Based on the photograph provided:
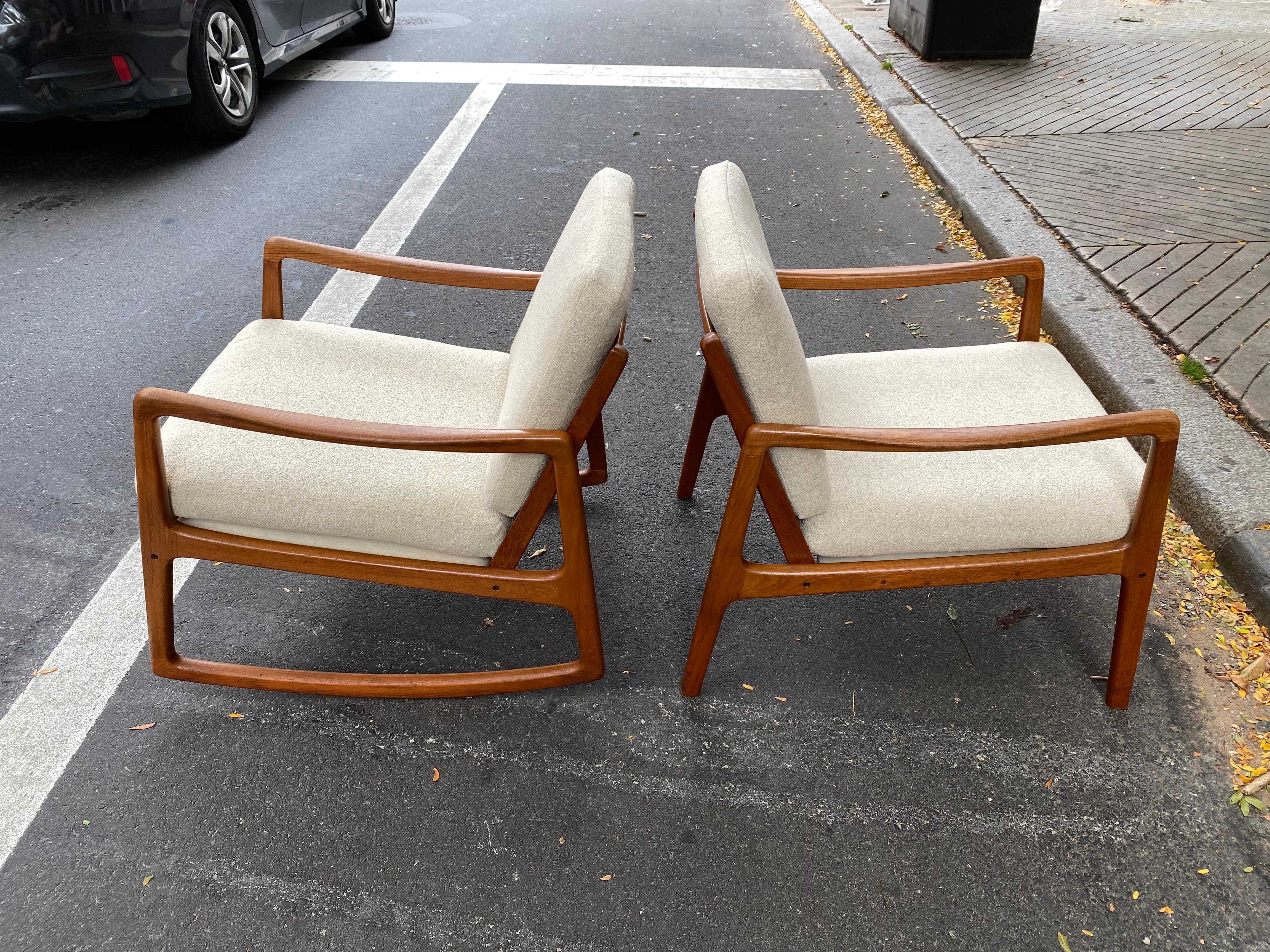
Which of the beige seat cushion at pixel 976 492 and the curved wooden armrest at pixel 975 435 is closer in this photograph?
the curved wooden armrest at pixel 975 435

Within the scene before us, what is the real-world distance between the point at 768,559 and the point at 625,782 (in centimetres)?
92

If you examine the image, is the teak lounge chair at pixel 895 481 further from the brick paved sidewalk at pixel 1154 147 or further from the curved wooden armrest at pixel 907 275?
the brick paved sidewalk at pixel 1154 147

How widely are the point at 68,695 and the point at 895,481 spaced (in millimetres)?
2146

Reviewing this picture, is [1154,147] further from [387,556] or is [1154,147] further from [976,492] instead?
[387,556]

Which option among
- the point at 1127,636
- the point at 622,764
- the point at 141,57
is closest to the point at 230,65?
the point at 141,57

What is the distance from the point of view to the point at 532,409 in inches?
80.7

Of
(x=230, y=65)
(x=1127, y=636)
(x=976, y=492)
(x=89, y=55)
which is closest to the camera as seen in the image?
(x=976, y=492)

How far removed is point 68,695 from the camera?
2.38 metres

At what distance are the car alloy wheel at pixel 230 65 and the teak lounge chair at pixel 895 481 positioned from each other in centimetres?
495

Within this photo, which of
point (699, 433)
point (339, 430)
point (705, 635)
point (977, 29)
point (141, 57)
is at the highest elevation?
point (977, 29)

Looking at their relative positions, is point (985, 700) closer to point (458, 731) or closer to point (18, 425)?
point (458, 731)

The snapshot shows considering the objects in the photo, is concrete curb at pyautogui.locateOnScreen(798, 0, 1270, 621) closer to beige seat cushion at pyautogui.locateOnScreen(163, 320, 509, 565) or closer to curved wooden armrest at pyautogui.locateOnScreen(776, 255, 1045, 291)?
curved wooden armrest at pyautogui.locateOnScreen(776, 255, 1045, 291)

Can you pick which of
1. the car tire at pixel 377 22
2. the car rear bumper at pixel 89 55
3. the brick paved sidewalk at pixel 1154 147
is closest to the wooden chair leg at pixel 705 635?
the brick paved sidewalk at pixel 1154 147

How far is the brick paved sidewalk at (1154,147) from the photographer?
3789mm
